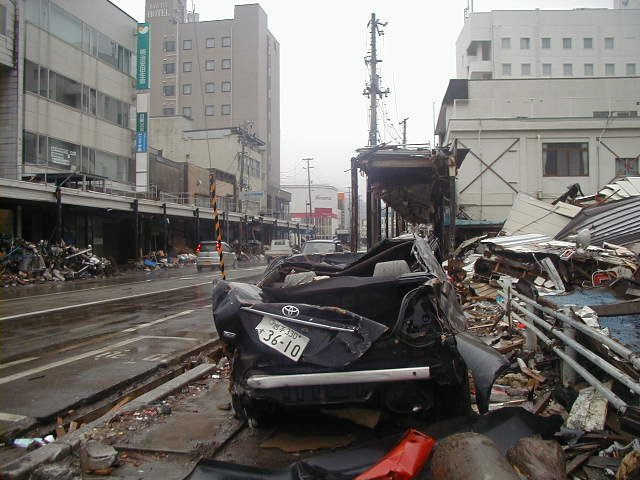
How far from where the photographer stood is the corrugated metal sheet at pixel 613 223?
42.8 feet

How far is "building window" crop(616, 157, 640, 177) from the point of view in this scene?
85.1ft

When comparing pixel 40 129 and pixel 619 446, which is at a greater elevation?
pixel 40 129

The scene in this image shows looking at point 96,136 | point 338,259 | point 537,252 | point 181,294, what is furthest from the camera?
point 96,136

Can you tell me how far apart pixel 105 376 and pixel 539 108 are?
28586mm

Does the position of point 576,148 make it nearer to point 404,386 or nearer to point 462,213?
point 462,213

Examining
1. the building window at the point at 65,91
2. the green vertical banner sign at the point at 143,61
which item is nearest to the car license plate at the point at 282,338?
the building window at the point at 65,91

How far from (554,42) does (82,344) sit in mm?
61133

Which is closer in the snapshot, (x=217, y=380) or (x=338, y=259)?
(x=217, y=380)

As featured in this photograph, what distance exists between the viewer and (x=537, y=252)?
11.5 m

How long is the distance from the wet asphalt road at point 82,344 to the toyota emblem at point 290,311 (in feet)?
9.27

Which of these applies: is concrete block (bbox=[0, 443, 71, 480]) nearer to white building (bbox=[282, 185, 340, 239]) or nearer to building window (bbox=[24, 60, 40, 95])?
building window (bbox=[24, 60, 40, 95])

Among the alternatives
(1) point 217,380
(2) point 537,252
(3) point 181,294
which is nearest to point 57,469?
(1) point 217,380

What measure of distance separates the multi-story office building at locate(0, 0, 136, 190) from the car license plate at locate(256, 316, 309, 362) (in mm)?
25426

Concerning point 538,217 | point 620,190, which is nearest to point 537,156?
point 538,217
